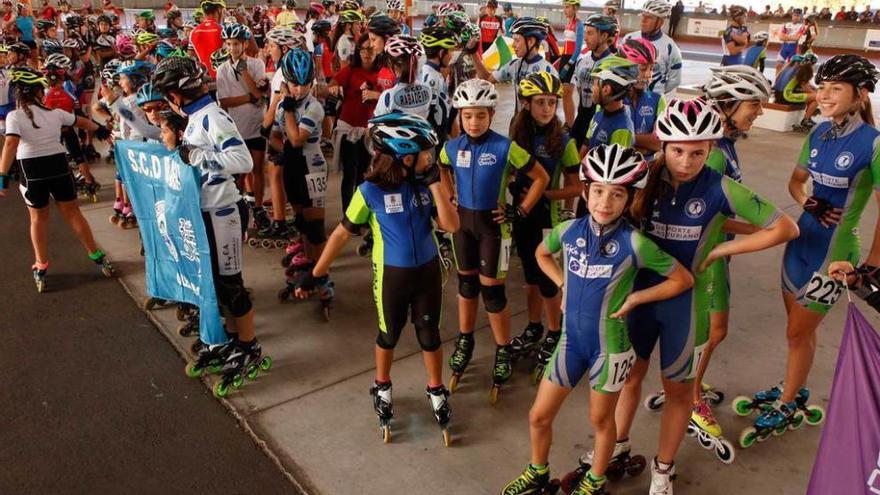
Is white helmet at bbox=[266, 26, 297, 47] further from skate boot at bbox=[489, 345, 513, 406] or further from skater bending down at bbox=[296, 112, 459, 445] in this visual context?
skate boot at bbox=[489, 345, 513, 406]

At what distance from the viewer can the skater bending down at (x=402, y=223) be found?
366cm

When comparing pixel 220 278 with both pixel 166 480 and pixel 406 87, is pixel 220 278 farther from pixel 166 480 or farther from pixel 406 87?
pixel 406 87

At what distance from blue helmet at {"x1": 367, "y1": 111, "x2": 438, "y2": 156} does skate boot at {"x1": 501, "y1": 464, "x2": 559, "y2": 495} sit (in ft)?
6.28

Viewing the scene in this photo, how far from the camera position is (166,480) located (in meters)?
3.87

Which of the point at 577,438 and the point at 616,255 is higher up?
the point at 616,255

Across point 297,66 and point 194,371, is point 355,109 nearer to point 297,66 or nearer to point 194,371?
point 297,66

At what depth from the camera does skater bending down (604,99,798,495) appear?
3.18 meters

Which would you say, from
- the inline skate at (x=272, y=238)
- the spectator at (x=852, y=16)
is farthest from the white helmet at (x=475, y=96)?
the spectator at (x=852, y=16)

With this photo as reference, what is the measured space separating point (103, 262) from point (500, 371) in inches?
173

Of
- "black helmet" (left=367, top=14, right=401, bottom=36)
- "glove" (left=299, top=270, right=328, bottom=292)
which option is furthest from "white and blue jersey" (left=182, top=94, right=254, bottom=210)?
→ "black helmet" (left=367, top=14, right=401, bottom=36)

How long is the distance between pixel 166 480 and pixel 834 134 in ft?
14.9

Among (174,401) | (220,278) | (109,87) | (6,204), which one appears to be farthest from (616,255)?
(6,204)

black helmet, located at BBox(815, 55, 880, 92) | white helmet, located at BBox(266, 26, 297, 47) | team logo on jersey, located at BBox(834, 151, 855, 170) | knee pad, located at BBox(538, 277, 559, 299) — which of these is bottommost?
knee pad, located at BBox(538, 277, 559, 299)

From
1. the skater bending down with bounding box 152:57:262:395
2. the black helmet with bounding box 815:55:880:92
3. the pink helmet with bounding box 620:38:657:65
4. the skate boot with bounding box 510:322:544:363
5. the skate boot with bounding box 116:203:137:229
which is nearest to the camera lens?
the black helmet with bounding box 815:55:880:92
